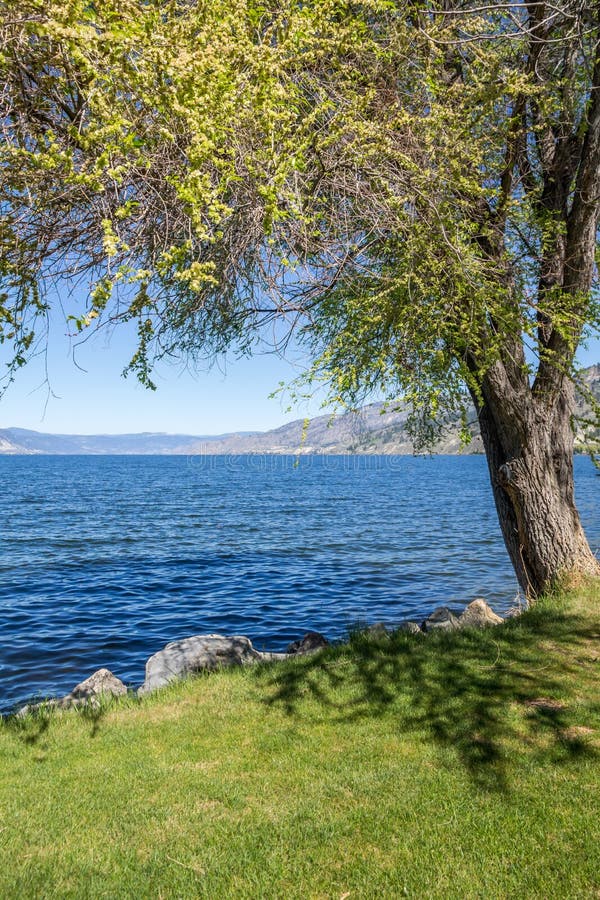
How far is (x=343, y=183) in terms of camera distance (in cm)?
669

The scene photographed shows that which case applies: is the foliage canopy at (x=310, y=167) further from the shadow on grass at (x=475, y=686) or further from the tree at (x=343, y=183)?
the shadow on grass at (x=475, y=686)

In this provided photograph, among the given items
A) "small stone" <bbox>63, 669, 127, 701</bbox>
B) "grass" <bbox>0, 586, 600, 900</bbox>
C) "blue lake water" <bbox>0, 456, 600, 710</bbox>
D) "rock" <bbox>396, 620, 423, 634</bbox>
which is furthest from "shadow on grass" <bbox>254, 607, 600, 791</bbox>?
"blue lake water" <bbox>0, 456, 600, 710</bbox>

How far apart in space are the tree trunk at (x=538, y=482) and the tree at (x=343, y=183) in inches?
1.5

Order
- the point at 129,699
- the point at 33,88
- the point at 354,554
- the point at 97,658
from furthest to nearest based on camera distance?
the point at 354,554 < the point at 97,658 < the point at 129,699 < the point at 33,88

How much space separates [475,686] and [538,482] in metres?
4.53

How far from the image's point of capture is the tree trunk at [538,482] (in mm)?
11047

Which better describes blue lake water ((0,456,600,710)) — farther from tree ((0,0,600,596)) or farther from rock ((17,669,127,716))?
tree ((0,0,600,596))

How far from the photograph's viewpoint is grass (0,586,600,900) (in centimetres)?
481

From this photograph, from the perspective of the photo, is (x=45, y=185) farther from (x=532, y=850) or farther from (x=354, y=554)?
(x=354, y=554)

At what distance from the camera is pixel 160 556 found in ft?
108

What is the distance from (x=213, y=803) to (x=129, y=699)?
3.50 meters

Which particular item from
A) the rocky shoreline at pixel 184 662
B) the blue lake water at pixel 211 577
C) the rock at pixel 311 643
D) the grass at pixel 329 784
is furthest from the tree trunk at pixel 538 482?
the rock at pixel 311 643

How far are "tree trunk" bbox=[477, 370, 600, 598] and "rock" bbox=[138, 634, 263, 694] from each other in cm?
545

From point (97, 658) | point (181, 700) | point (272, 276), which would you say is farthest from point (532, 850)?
point (97, 658)
